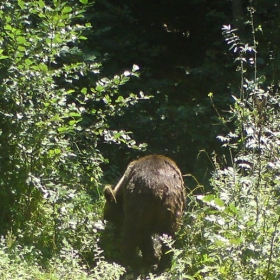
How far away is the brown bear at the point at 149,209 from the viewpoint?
7070mm

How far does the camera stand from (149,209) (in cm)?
704

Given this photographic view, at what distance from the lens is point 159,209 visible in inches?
278

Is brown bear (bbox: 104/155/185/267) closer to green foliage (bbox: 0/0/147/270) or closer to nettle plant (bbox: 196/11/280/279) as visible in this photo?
green foliage (bbox: 0/0/147/270)

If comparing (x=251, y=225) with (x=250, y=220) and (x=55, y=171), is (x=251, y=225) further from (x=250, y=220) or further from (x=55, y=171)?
(x=55, y=171)

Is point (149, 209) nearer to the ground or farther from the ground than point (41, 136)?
nearer to the ground

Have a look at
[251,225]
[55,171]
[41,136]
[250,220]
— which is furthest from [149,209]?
[251,225]

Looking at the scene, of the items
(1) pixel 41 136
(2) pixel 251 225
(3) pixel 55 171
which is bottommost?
(2) pixel 251 225

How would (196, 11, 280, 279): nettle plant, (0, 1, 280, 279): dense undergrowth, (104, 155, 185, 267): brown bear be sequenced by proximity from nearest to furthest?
(196, 11, 280, 279): nettle plant → (0, 1, 280, 279): dense undergrowth → (104, 155, 185, 267): brown bear

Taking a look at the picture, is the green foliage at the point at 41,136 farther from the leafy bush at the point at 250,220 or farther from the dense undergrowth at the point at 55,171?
the leafy bush at the point at 250,220

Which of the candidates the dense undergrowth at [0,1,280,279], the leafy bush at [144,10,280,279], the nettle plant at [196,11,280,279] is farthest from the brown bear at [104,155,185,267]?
the nettle plant at [196,11,280,279]

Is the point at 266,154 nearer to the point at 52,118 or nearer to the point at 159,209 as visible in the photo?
the point at 159,209

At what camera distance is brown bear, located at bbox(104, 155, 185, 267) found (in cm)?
707

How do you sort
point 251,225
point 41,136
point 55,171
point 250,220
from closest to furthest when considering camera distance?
point 251,225 → point 250,220 → point 41,136 → point 55,171

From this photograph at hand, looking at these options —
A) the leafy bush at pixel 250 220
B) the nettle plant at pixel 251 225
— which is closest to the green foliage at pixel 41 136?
the leafy bush at pixel 250 220
